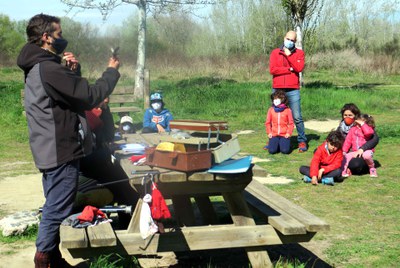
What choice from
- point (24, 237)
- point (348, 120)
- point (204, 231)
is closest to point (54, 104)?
point (204, 231)

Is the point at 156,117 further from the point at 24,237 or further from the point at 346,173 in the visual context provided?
the point at 24,237

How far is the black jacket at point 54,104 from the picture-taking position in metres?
3.61

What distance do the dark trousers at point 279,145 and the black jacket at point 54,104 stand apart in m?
6.14

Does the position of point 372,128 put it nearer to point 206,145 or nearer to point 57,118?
point 206,145

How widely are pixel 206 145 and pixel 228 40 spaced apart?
133ft

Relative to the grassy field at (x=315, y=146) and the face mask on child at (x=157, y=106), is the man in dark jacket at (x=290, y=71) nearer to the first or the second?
the grassy field at (x=315, y=146)

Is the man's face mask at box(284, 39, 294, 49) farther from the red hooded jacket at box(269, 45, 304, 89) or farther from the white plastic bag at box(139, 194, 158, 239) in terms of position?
the white plastic bag at box(139, 194, 158, 239)

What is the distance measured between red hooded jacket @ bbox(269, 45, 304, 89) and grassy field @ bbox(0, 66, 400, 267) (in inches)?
44.8

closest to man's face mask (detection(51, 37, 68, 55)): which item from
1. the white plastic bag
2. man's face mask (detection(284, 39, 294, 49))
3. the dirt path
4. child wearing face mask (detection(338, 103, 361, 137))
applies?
the white plastic bag

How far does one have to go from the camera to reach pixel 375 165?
8438 millimetres

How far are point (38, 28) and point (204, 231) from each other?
1648 millimetres

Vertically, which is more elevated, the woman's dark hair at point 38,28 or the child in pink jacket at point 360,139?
the woman's dark hair at point 38,28

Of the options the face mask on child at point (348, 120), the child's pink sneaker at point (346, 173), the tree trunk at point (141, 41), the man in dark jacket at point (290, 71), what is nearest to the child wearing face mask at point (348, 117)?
the face mask on child at point (348, 120)

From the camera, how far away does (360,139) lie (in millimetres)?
7922
